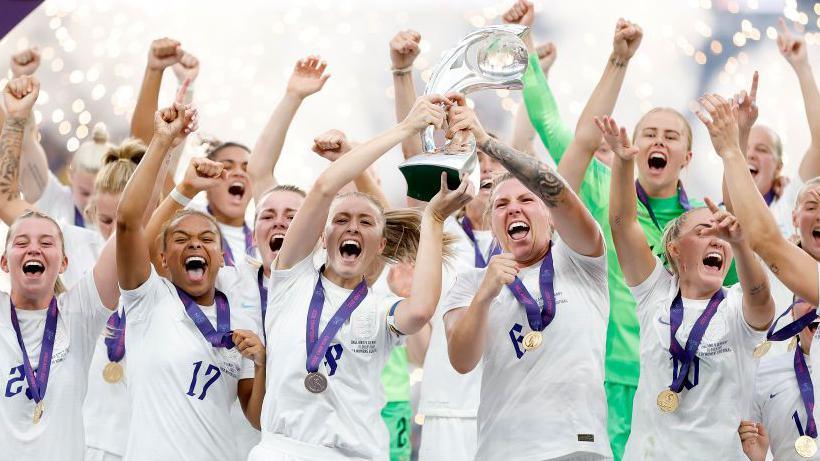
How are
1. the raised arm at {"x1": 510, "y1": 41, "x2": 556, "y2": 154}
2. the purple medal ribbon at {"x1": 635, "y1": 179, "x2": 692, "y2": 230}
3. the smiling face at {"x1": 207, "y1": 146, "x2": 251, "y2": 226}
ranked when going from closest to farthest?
the purple medal ribbon at {"x1": 635, "y1": 179, "x2": 692, "y2": 230}, the smiling face at {"x1": 207, "y1": 146, "x2": 251, "y2": 226}, the raised arm at {"x1": 510, "y1": 41, "x2": 556, "y2": 154}

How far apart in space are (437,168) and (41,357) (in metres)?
1.85

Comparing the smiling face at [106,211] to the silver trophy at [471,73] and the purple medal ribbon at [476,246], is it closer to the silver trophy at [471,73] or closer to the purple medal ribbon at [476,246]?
the purple medal ribbon at [476,246]

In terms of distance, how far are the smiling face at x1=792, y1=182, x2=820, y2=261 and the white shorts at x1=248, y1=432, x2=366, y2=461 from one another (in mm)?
1886

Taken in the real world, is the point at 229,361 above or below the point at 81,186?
below

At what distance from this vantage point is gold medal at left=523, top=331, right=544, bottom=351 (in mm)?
4746

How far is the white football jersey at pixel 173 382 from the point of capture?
4.96 m

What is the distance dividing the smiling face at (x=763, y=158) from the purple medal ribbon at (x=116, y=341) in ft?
10.6

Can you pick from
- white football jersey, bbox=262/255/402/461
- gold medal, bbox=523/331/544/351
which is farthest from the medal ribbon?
white football jersey, bbox=262/255/402/461

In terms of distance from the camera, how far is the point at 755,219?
14.7 feet

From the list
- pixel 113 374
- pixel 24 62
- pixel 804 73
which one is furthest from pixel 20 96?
pixel 804 73

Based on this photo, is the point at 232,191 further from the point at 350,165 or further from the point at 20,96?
the point at 350,165

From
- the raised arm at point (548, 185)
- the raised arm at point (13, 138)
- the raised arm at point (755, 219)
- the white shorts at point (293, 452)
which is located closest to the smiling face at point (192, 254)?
the white shorts at point (293, 452)

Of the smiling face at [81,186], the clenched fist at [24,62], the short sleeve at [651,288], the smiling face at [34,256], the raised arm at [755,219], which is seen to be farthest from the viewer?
the smiling face at [81,186]

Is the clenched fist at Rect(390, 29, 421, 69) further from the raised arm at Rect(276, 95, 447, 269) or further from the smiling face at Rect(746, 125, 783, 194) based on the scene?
the smiling face at Rect(746, 125, 783, 194)
